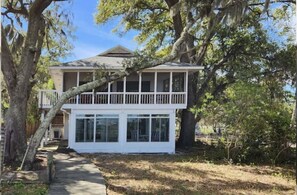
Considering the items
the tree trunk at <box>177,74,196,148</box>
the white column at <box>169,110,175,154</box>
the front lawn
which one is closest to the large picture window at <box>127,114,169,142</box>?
the white column at <box>169,110,175,154</box>

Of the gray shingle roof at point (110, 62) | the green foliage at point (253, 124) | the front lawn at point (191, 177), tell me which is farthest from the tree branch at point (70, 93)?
the gray shingle roof at point (110, 62)

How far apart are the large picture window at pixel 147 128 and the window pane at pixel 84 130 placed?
2.09 m

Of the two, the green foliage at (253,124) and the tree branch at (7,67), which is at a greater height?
the tree branch at (7,67)

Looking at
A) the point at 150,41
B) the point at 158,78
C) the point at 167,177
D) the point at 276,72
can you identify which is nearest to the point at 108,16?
the point at 150,41

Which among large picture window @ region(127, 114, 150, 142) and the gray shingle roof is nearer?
the gray shingle roof

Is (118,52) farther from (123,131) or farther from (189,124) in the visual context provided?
(189,124)

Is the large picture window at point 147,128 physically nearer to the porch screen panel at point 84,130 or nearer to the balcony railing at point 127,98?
the balcony railing at point 127,98

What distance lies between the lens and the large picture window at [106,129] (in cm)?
2173

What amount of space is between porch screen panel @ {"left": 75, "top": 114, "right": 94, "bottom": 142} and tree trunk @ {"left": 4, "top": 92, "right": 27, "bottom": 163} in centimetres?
658

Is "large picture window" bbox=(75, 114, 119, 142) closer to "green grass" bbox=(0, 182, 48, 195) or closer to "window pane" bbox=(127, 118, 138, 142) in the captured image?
"window pane" bbox=(127, 118, 138, 142)

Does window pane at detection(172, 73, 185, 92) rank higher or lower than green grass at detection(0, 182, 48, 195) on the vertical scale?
higher

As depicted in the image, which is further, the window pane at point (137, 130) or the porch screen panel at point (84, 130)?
the window pane at point (137, 130)

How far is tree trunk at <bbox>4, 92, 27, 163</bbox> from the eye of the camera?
Result: 14.7 m

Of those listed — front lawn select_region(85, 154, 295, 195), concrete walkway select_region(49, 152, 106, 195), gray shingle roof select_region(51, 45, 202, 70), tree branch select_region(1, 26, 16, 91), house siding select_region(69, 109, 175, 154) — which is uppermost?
gray shingle roof select_region(51, 45, 202, 70)
